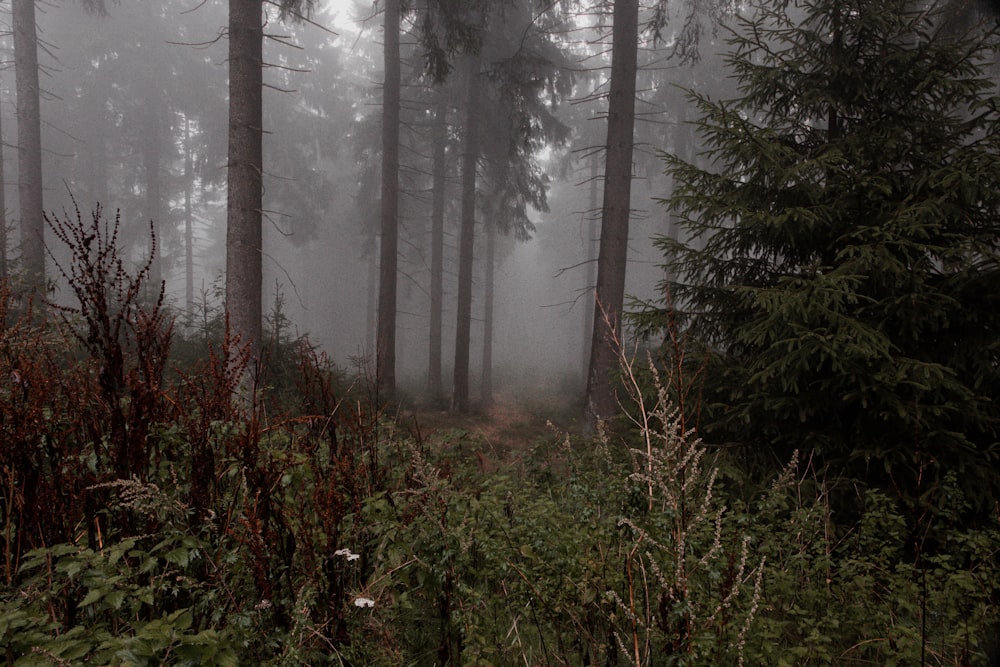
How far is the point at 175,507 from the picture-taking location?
88.7 inches

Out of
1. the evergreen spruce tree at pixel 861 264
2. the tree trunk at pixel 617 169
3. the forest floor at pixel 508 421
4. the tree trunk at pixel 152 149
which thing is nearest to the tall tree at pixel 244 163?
the forest floor at pixel 508 421

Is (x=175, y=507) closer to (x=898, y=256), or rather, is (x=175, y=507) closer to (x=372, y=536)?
(x=372, y=536)

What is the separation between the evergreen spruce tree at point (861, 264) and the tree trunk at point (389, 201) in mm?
8132

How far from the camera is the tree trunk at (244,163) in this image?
6.64m

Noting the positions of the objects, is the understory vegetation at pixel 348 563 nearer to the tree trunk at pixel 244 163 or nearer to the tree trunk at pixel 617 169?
the tree trunk at pixel 244 163

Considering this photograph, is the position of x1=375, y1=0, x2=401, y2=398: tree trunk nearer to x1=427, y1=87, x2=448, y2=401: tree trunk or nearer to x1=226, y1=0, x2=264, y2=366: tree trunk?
x1=427, y1=87, x2=448, y2=401: tree trunk

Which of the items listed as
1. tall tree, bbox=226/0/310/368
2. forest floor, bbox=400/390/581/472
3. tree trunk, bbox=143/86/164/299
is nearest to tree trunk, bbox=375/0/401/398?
forest floor, bbox=400/390/581/472

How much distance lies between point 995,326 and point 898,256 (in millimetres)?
866

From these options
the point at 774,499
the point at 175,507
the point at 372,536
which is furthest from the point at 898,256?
the point at 175,507

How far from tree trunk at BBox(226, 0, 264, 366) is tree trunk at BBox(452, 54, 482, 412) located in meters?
7.21

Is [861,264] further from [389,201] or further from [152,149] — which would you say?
[152,149]

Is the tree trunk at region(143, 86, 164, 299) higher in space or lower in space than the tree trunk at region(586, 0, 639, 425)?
higher

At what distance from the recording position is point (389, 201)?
1250 centimetres

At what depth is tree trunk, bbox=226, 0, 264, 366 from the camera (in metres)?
6.64
